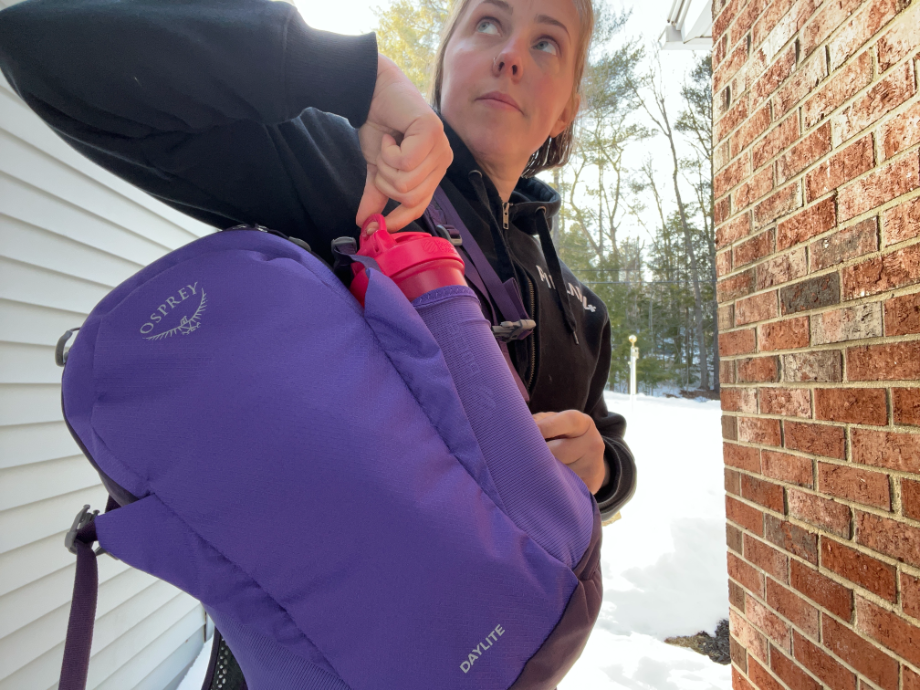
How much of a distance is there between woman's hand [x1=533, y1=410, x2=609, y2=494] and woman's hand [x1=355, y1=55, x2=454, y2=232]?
304mm

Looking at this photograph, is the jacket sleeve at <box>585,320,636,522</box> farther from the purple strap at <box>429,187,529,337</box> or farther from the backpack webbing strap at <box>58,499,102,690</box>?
the backpack webbing strap at <box>58,499,102,690</box>

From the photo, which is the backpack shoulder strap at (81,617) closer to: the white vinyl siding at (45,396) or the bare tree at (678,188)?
the white vinyl siding at (45,396)

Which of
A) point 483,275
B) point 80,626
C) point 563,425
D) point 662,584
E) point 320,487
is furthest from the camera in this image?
point 662,584

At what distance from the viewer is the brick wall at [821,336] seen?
1.10 meters

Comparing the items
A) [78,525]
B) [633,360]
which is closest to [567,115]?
[78,525]

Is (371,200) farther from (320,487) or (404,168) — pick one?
(320,487)

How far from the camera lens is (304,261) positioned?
507 mm

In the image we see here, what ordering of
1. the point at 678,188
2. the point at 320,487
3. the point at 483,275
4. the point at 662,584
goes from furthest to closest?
the point at 678,188 < the point at 662,584 < the point at 483,275 < the point at 320,487

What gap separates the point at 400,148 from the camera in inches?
21.0

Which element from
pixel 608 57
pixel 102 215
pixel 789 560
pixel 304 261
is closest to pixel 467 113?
pixel 304 261

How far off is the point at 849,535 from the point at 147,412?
148 centimetres

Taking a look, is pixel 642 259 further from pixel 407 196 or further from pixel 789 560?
pixel 407 196

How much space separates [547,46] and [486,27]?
0.39 ft

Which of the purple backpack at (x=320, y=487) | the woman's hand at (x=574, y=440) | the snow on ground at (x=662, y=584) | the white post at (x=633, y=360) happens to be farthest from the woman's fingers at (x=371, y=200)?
the white post at (x=633, y=360)
